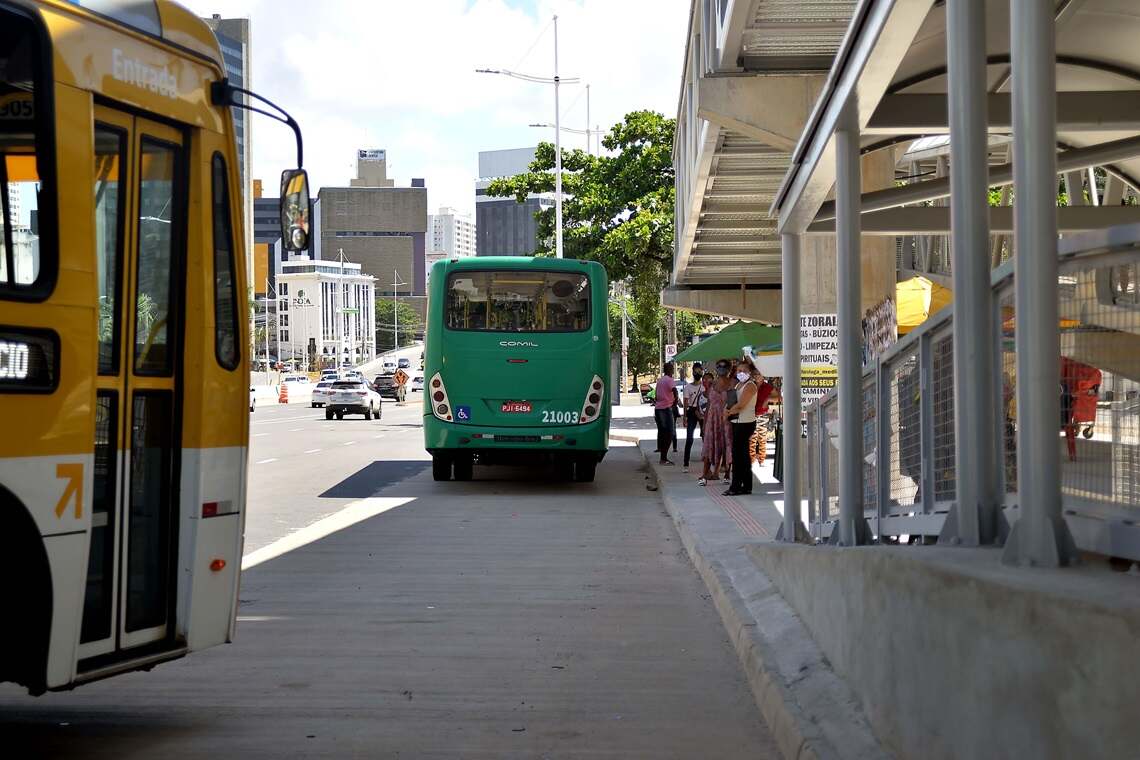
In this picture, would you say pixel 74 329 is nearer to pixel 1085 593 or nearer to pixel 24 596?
pixel 24 596

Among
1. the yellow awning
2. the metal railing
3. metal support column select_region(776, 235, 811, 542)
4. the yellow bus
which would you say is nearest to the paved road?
the yellow bus

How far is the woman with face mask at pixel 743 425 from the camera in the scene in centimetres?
1859

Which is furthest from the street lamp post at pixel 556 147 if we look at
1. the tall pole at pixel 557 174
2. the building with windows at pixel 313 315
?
the building with windows at pixel 313 315

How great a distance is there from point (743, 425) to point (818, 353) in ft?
12.0

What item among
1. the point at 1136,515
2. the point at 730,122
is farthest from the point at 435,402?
the point at 1136,515

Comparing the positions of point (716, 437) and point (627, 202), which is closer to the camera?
point (716, 437)

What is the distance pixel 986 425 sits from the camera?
5.85 meters

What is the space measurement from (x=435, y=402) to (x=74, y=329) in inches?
604

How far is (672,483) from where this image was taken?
2173 cm

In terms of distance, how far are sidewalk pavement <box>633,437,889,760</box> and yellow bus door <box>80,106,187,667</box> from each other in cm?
278

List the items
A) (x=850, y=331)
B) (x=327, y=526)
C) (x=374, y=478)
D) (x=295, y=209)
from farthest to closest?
(x=374, y=478)
(x=327, y=526)
(x=850, y=331)
(x=295, y=209)

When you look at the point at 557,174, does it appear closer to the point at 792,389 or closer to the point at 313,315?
the point at 792,389

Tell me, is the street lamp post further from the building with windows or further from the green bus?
the building with windows

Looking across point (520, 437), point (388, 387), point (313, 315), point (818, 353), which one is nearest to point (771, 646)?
point (818, 353)
